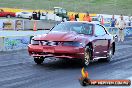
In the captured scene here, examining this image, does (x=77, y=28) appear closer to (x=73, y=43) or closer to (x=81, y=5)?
(x=73, y=43)

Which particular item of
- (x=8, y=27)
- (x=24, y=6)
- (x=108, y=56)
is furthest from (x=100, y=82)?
(x=24, y=6)

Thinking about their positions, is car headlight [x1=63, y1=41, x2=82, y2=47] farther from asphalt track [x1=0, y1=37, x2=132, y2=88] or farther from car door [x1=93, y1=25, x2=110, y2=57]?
car door [x1=93, y1=25, x2=110, y2=57]

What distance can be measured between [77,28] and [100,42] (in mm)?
938

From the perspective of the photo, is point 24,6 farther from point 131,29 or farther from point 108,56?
point 108,56

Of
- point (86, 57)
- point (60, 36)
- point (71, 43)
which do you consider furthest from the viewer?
point (86, 57)

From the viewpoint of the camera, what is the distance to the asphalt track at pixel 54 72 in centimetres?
948

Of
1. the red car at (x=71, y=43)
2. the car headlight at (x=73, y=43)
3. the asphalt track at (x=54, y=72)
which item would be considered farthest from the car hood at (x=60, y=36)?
the asphalt track at (x=54, y=72)

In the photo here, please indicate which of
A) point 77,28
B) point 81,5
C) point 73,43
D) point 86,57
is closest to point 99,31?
point 77,28

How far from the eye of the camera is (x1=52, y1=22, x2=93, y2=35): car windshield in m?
13.6

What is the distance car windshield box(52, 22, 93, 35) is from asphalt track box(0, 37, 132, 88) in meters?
1.06

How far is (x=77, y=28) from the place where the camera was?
1370cm

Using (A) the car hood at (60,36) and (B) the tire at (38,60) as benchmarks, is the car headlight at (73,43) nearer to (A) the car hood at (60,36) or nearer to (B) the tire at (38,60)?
(A) the car hood at (60,36)

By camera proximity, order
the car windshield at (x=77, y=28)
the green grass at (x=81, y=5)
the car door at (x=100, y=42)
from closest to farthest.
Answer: the car windshield at (x=77, y=28)
the car door at (x=100, y=42)
the green grass at (x=81, y=5)

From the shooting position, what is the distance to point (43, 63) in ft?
45.2
